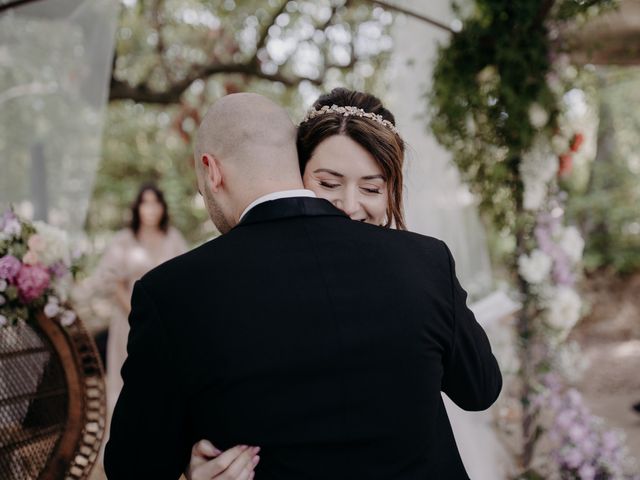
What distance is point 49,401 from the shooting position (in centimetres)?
198

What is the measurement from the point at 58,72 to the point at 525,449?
3.69 m

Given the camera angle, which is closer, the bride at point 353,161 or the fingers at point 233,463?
the fingers at point 233,463

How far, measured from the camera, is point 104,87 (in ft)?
11.9

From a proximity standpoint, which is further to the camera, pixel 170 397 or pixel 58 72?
pixel 58 72

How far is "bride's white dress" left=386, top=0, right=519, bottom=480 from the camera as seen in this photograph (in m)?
3.38

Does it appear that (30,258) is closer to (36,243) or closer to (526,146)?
(36,243)

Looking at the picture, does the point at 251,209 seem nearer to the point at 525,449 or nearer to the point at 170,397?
the point at 170,397

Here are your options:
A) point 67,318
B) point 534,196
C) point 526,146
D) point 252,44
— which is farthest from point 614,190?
point 67,318

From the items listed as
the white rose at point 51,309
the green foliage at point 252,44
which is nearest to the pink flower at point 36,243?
the white rose at point 51,309

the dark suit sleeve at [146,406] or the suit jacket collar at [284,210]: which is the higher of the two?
the suit jacket collar at [284,210]

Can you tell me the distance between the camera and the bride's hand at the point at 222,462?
1.21 meters

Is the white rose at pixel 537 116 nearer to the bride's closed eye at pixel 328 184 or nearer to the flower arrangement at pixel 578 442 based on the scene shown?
the flower arrangement at pixel 578 442

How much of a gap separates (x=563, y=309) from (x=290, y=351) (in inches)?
107

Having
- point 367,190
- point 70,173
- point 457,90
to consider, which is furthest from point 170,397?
point 70,173
